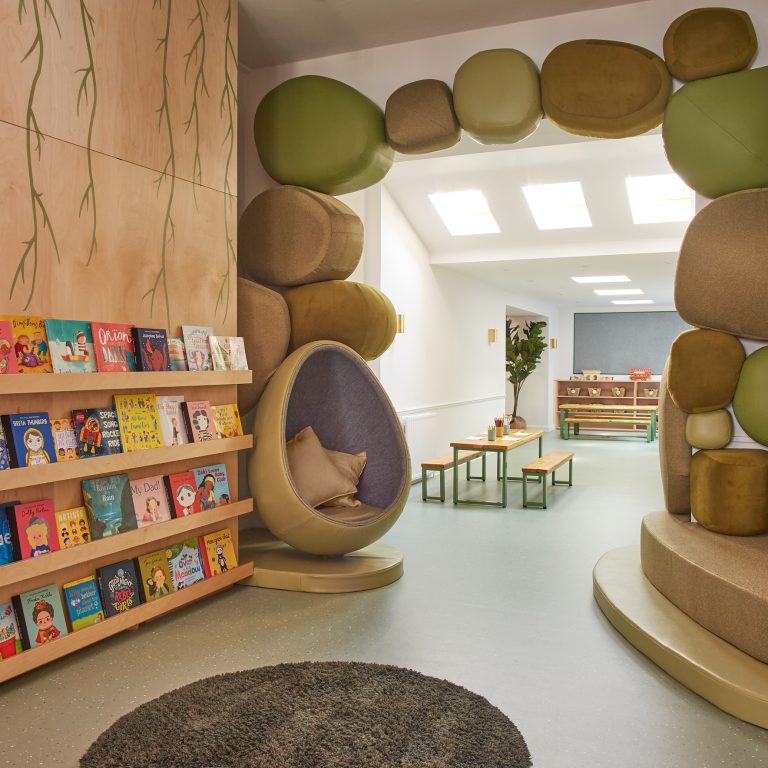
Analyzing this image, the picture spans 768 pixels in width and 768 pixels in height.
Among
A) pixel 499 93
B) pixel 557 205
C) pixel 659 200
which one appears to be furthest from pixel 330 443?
pixel 659 200

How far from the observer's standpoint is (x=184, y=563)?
11.0 ft

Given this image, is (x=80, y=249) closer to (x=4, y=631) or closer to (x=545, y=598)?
(x=4, y=631)

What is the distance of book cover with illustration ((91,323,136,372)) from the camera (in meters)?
2.90

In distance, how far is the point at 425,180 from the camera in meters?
7.24

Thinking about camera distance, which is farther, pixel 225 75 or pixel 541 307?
pixel 541 307

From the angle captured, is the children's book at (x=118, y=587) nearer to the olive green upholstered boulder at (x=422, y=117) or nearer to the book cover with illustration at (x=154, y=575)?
the book cover with illustration at (x=154, y=575)

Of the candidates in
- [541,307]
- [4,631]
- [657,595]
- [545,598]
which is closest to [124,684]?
[4,631]

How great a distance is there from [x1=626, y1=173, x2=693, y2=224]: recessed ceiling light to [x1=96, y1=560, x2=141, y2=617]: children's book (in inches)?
244

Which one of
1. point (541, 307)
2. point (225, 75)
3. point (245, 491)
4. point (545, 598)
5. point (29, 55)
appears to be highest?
point (225, 75)

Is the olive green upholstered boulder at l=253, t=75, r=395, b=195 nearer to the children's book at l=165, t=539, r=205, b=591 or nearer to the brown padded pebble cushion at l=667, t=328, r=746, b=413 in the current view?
the brown padded pebble cushion at l=667, t=328, r=746, b=413

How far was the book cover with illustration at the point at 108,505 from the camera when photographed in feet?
9.42

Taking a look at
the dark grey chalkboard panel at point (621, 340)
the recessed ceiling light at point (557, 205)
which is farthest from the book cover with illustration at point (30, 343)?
the dark grey chalkboard panel at point (621, 340)

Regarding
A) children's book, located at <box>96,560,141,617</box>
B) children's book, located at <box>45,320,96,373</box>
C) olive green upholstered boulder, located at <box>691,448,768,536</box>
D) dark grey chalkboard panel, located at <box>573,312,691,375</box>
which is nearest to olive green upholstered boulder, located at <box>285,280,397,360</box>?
children's book, located at <box>45,320,96,373</box>

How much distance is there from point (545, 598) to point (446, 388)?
18.1ft
